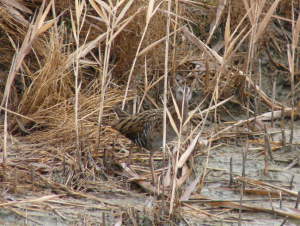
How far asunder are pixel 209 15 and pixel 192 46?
1.41ft

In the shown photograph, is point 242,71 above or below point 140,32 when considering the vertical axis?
below

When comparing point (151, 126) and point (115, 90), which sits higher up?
point (115, 90)

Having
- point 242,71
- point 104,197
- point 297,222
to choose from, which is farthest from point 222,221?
point 242,71

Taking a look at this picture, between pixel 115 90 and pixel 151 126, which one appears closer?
pixel 151 126

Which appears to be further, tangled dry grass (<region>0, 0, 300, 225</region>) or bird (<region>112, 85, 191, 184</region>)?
bird (<region>112, 85, 191, 184</region>)

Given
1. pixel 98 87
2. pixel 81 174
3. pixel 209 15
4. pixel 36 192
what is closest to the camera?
pixel 36 192

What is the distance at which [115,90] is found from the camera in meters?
5.21

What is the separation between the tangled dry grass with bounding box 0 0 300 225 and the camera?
3791 mm

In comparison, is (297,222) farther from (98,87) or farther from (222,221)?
(98,87)

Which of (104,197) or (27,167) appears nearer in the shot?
(104,197)

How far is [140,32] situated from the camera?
5051 mm

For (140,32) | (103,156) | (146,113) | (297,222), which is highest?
(140,32)

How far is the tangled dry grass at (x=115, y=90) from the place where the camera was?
3791mm

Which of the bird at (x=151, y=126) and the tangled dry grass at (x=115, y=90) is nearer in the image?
the tangled dry grass at (x=115, y=90)
